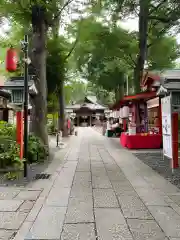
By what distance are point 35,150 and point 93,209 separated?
231 inches

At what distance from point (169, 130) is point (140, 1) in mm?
14083

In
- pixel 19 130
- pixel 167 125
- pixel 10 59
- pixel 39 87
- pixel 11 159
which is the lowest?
pixel 11 159

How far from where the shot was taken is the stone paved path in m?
4.04

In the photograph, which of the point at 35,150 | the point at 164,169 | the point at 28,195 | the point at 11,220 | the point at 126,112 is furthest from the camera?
the point at 126,112

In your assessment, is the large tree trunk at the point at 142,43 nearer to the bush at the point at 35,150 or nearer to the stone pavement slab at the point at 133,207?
the bush at the point at 35,150

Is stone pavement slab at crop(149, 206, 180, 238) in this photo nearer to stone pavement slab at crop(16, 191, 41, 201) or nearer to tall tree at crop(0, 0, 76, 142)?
stone pavement slab at crop(16, 191, 41, 201)

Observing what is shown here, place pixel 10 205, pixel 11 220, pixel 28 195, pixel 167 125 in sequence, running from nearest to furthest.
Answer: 1. pixel 11 220
2. pixel 10 205
3. pixel 28 195
4. pixel 167 125

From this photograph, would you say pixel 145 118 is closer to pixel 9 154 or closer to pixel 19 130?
pixel 19 130

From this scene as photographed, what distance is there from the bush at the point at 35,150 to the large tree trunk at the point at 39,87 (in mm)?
847

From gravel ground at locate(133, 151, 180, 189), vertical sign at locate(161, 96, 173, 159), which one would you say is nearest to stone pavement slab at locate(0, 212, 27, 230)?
gravel ground at locate(133, 151, 180, 189)

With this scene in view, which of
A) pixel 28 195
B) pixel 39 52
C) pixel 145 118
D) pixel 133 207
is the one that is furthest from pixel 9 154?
pixel 145 118

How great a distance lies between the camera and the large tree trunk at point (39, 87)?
1237cm

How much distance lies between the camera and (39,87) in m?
12.4

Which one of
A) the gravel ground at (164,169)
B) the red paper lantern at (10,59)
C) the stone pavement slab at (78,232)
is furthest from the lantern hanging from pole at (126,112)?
the stone pavement slab at (78,232)
